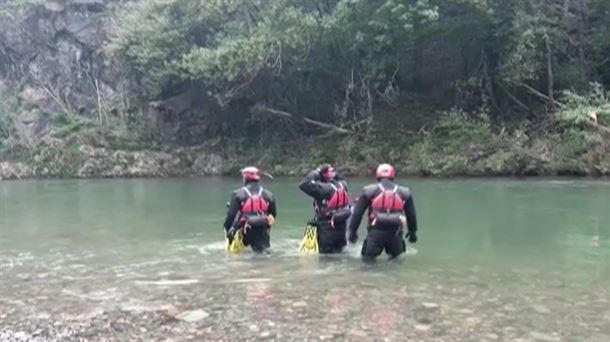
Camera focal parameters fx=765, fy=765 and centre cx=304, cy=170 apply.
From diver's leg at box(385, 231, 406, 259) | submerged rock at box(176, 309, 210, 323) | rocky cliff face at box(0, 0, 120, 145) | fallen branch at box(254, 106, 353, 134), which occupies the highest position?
rocky cliff face at box(0, 0, 120, 145)

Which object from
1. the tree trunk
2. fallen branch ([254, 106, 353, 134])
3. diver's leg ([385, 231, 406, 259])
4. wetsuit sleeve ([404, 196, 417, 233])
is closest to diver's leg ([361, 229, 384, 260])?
diver's leg ([385, 231, 406, 259])

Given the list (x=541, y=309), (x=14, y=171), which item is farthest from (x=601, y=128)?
(x=14, y=171)

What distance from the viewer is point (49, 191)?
29.0 meters

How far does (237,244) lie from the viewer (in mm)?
11758

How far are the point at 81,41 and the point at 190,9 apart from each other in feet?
40.1

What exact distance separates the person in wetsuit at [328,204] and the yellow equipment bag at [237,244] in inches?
45.0

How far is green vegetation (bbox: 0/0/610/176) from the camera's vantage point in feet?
93.0

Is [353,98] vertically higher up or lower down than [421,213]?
higher up

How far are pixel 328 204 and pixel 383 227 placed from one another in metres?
1.18

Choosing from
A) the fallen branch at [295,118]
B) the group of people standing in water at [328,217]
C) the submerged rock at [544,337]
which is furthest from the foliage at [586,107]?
the submerged rock at [544,337]

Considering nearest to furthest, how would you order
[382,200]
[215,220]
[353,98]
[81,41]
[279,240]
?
[382,200]
[279,240]
[215,220]
[353,98]
[81,41]

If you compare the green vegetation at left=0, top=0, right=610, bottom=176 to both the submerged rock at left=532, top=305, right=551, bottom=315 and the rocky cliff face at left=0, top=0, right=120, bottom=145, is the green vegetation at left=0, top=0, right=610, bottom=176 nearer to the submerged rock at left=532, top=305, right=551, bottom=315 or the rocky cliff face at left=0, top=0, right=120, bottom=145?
the rocky cliff face at left=0, top=0, right=120, bottom=145

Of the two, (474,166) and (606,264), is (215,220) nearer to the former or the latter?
(606,264)

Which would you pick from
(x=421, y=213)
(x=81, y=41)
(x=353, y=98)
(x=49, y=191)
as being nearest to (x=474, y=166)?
(x=353, y=98)
